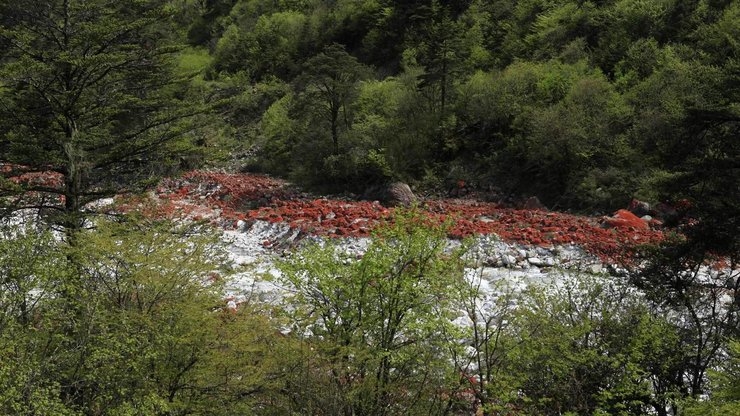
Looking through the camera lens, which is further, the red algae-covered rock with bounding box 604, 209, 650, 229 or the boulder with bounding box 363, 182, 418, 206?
the boulder with bounding box 363, 182, 418, 206

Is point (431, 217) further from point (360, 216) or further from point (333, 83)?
point (333, 83)

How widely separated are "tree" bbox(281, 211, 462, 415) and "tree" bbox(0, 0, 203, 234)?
6.51 meters

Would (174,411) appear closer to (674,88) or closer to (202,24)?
(674,88)

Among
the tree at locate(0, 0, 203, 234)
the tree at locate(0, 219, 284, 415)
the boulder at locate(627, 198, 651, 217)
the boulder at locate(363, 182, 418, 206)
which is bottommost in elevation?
the boulder at locate(363, 182, 418, 206)

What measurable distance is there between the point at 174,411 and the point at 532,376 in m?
4.80

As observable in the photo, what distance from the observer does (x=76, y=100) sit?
1166 cm

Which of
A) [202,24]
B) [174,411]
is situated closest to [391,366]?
[174,411]

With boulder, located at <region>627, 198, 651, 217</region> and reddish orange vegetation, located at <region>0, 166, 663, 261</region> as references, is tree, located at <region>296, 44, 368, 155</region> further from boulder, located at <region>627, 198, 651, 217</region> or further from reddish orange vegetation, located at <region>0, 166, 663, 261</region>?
boulder, located at <region>627, 198, 651, 217</region>

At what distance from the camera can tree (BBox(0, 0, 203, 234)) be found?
36.6 ft

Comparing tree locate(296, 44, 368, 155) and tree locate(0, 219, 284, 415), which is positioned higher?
tree locate(0, 219, 284, 415)

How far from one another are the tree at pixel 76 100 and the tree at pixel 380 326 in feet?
21.4

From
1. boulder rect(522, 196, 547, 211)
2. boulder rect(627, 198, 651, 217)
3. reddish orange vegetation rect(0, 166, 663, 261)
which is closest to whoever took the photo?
reddish orange vegetation rect(0, 166, 663, 261)

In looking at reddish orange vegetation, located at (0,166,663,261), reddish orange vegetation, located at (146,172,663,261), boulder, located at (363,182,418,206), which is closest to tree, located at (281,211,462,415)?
reddish orange vegetation, located at (0,166,663,261)

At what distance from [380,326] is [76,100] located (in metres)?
8.60
